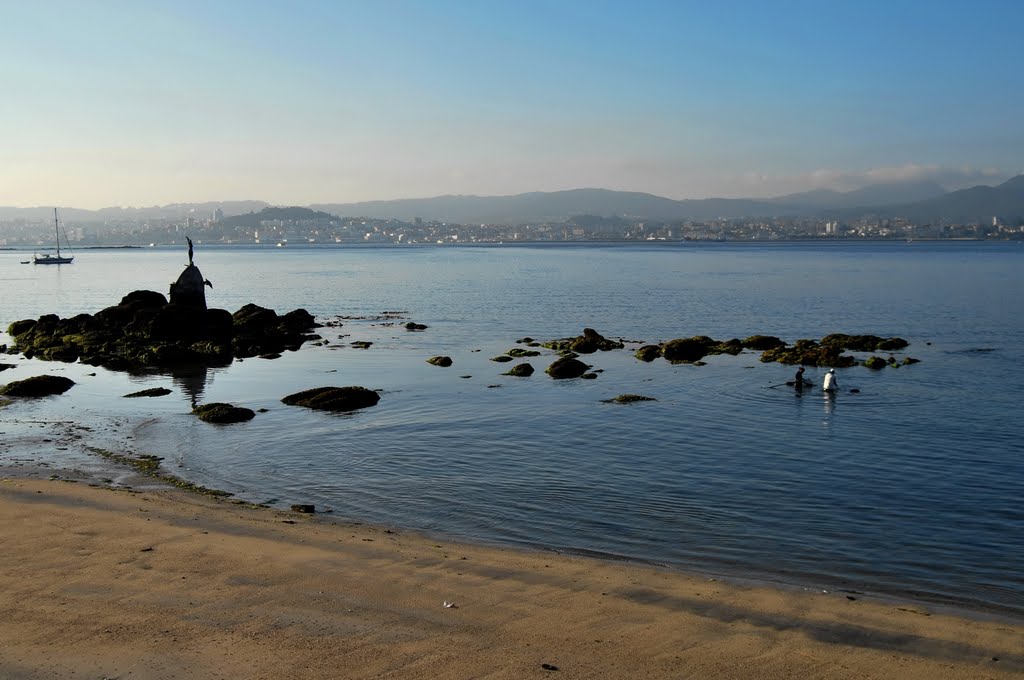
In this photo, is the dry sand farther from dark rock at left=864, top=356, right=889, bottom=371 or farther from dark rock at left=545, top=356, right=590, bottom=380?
dark rock at left=864, top=356, right=889, bottom=371

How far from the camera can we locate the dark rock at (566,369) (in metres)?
33.8

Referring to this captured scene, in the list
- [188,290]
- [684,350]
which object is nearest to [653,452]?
[684,350]

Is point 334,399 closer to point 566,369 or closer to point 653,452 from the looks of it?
point 566,369

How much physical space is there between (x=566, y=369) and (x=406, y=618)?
23.8m

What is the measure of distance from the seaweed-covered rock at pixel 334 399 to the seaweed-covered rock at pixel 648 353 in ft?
48.2

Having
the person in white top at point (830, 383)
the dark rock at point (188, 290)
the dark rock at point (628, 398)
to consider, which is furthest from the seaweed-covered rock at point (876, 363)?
the dark rock at point (188, 290)

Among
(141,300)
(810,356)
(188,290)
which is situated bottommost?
(810,356)

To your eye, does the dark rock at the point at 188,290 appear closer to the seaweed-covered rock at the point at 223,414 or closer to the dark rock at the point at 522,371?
the dark rock at the point at 522,371

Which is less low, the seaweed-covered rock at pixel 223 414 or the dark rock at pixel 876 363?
the dark rock at pixel 876 363

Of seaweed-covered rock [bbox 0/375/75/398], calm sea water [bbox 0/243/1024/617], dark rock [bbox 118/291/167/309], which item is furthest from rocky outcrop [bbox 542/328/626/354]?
dark rock [bbox 118/291/167/309]

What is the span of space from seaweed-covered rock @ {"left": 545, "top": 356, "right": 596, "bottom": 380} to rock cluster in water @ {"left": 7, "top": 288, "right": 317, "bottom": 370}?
15230mm

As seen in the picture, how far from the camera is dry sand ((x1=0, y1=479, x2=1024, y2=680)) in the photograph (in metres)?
9.23

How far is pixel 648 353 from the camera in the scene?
3941 cm

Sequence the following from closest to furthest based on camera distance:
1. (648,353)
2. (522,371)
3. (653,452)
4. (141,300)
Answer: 1. (653,452)
2. (522,371)
3. (648,353)
4. (141,300)
